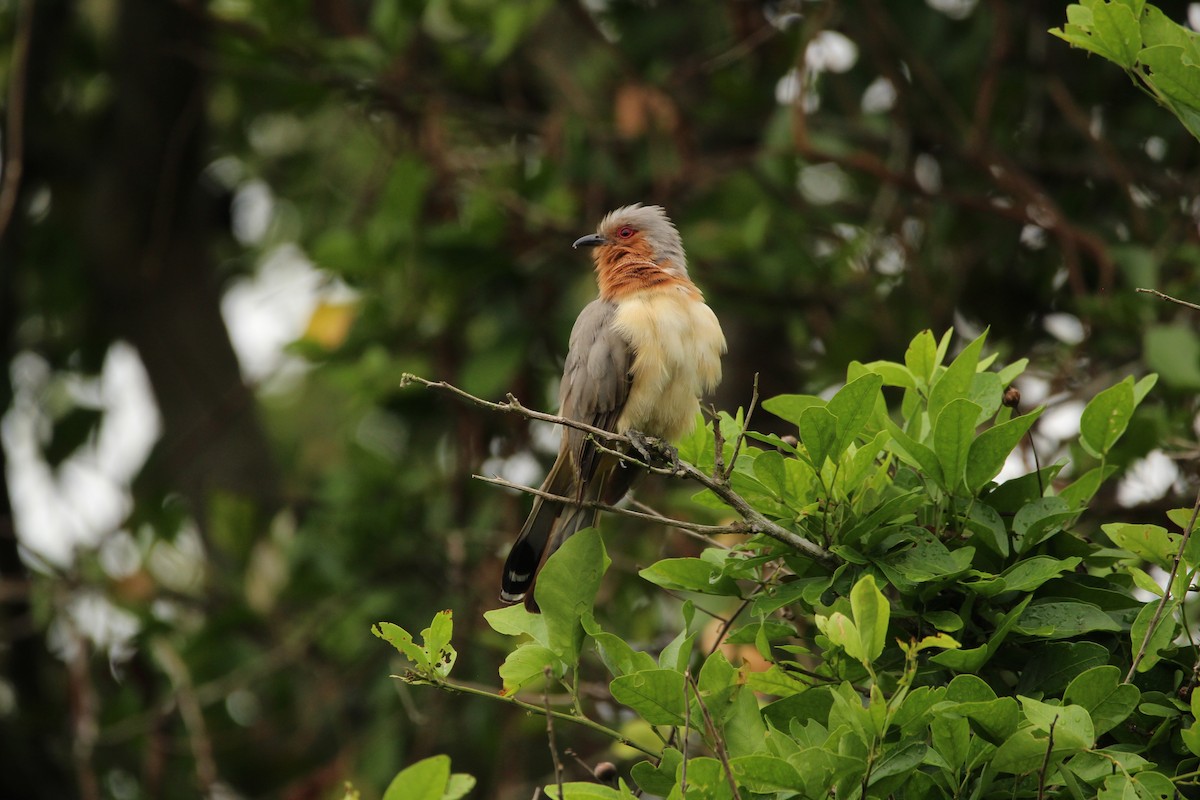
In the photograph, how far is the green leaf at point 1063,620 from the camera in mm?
2691

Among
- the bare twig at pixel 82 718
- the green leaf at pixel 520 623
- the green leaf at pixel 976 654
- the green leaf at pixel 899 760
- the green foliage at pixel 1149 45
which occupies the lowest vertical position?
the bare twig at pixel 82 718

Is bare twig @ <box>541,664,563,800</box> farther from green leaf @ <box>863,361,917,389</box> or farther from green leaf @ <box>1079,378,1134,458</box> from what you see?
green leaf @ <box>1079,378,1134,458</box>

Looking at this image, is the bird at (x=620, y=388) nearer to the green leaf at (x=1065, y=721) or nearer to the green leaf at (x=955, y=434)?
the green leaf at (x=955, y=434)

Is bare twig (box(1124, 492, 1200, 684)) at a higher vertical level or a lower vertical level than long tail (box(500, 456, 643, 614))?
higher

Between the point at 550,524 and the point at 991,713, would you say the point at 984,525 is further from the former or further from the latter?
the point at 550,524

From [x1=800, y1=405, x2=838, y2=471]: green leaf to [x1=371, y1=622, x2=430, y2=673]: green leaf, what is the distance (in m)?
0.95

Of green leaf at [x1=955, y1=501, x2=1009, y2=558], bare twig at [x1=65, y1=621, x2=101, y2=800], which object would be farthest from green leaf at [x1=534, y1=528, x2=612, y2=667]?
bare twig at [x1=65, y1=621, x2=101, y2=800]

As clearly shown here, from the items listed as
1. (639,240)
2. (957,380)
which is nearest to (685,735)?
(957,380)

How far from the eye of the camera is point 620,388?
426cm

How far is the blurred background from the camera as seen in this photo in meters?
6.05

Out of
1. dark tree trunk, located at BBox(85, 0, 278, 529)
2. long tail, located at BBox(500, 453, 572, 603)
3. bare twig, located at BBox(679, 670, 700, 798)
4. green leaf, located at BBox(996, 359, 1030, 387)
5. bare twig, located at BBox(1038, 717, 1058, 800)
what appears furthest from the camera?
dark tree trunk, located at BBox(85, 0, 278, 529)

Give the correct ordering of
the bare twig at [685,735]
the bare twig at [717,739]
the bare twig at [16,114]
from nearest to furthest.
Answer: the bare twig at [717,739], the bare twig at [685,735], the bare twig at [16,114]

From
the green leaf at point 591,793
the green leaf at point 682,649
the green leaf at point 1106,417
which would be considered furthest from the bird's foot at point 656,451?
the green leaf at point 1106,417

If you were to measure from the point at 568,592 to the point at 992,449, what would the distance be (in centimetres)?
100
